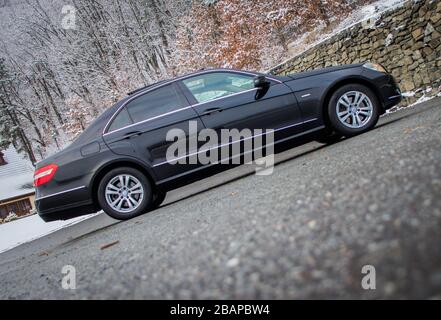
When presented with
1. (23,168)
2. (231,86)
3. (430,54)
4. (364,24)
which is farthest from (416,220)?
→ (23,168)

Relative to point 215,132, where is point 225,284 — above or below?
below

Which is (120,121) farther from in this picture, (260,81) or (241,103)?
(260,81)

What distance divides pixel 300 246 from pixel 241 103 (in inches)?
136

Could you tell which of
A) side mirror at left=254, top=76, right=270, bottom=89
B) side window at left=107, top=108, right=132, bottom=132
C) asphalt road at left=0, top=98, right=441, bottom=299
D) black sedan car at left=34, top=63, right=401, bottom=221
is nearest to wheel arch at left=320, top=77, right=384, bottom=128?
black sedan car at left=34, top=63, right=401, bottom=221

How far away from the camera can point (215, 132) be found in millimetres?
4863

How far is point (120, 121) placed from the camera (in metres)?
5.01

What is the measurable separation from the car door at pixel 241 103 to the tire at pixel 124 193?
127 centimetres

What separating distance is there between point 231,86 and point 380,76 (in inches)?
93.7

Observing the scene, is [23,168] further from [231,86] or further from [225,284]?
[225,284]

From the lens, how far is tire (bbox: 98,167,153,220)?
189 inches

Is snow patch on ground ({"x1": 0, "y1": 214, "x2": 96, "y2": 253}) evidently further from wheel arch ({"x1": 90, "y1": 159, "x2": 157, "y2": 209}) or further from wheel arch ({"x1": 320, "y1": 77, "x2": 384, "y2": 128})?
wheel arch ({"x1": 320, "y1": 77, "x2": 384, "y2": 128})
